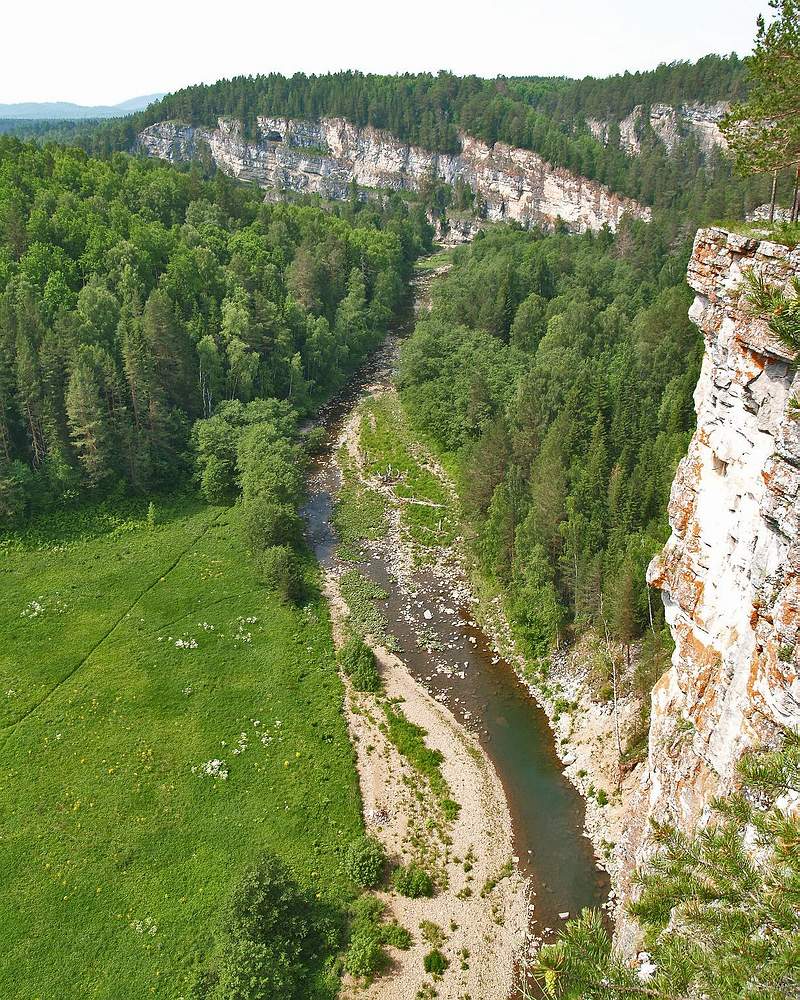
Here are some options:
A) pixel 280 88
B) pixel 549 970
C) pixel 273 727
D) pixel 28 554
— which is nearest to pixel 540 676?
pixel 273 727

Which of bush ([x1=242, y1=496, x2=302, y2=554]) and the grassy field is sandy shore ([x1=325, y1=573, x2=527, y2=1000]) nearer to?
the grassy field

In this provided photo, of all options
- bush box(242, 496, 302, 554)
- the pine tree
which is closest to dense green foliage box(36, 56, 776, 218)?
bush box(242, 496, 302, 554)

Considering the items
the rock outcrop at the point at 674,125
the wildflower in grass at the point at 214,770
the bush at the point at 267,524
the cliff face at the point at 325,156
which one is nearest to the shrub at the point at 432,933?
the wildflower in grass at the point at 214,770

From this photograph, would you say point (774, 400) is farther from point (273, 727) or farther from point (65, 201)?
point (65, 201)

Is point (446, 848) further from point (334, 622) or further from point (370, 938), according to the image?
point (334, 622)

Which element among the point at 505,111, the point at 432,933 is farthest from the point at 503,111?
the point at 432,933

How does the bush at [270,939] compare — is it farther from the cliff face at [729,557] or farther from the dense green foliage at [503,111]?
the dense green foliage at [503,111]
